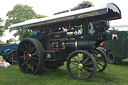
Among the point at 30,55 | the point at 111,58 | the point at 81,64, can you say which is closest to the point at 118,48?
the point at 111,58

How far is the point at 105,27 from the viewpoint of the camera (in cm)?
440

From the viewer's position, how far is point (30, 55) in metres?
4.88

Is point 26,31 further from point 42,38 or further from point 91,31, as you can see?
point 91,31

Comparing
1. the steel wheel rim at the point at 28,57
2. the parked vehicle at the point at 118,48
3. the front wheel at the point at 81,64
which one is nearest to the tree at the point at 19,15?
the parked vehicle at the point at 118,48

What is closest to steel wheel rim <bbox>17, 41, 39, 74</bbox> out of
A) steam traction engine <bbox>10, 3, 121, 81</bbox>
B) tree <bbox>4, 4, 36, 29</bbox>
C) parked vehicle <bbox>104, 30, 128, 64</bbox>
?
steam traction engine <bbox>10, 3, 121, 81</bbox>

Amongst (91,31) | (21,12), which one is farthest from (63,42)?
(21,12)

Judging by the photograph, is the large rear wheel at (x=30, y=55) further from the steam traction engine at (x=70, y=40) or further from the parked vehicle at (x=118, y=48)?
the parked vehicle at (x=118, y=48)

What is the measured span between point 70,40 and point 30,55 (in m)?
1.56

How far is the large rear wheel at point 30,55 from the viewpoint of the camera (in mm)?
4571

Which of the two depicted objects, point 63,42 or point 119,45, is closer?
point 63,42

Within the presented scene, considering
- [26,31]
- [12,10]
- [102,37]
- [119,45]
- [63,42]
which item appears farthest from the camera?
[12,10]

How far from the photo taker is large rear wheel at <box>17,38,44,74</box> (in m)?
4.57

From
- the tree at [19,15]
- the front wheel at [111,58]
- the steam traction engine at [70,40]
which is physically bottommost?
the front wheel at [111,58]

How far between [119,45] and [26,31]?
4928mm
